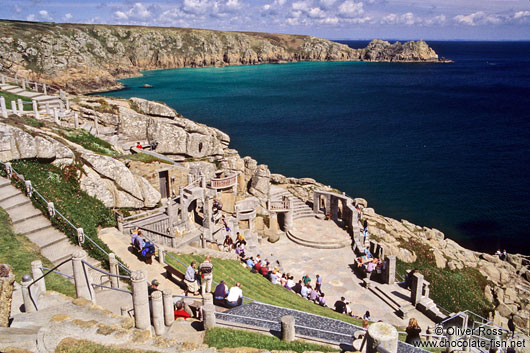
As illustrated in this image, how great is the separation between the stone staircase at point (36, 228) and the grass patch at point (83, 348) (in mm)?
6578

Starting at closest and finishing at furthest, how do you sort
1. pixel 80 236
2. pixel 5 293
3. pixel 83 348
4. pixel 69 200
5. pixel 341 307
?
pixel 83 348
pixel 5 293
pixel 80 236
pixel 341 307
pixel 69 200

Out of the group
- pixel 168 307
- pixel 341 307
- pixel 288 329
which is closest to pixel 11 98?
pixel 168 307

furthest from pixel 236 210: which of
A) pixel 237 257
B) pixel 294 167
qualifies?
pixel 294 167

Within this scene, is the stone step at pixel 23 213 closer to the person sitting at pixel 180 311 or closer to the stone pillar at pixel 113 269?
the stone pillar at pixel 113 269

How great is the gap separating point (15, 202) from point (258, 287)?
502 inches

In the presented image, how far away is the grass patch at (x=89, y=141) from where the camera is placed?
27.8 metres

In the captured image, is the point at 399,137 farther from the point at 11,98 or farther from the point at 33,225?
the point at 33,225

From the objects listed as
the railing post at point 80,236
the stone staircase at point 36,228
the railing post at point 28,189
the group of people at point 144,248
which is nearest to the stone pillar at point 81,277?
the stone staircase at point 36,228

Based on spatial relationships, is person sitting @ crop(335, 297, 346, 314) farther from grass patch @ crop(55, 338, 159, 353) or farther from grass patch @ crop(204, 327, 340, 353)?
grass patch @ crop(55, 338, 159, 353)

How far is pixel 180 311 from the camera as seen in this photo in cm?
1352

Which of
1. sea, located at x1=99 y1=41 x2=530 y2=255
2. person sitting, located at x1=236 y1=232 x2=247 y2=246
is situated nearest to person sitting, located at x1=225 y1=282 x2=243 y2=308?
person sitting, located at x1=236 y1=232 x2=247 y2=246

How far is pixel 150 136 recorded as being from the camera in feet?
128

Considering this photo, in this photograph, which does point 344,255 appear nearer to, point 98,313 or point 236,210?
point 236,210

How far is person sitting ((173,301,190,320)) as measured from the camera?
13.5 metres
